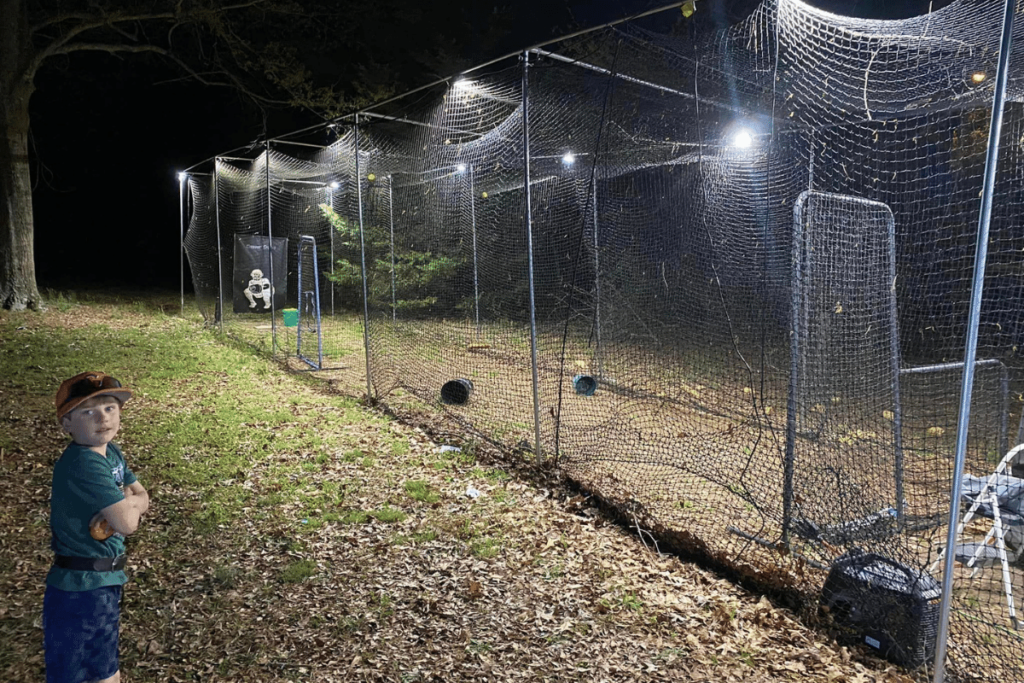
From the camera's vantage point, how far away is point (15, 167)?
12.0 meters

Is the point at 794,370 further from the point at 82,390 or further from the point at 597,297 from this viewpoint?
the point at 597,297

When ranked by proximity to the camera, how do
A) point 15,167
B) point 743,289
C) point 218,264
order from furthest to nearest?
point 218,264 < point 15,167 < point 743,289

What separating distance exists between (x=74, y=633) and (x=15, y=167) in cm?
1306

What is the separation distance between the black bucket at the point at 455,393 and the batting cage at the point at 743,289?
3 cm

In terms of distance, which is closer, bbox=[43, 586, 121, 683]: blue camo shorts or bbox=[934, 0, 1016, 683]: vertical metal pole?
bbox=[43, 586, 121, 683]: blue camo shorts

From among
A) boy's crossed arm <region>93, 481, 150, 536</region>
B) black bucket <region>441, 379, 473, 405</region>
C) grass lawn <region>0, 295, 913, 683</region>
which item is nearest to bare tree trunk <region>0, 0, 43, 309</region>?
grass lawn <region>0, 295, 913, 683</region>

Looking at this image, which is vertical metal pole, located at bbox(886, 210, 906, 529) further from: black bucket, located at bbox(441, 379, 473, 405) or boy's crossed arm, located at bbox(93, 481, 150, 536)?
black bucket, located at bbox(441, 379, 473, 405)

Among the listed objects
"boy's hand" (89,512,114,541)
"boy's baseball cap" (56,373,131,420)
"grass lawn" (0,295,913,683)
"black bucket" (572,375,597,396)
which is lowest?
"grass lawn" (0,295,913,683)

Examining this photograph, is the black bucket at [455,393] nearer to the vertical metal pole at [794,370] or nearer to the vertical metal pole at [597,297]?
the vertical metal pole at [597,297]

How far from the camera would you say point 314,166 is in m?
11.2


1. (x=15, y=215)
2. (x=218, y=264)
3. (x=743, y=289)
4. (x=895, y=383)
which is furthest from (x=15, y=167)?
(x=895, y=383)

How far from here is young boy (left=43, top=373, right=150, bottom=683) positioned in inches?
81.2

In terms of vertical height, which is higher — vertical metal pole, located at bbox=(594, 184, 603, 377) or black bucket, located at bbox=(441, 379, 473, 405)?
vertical metal pole, located at bbox=(594, 184, 603, 377)

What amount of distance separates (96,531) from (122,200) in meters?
30.2
